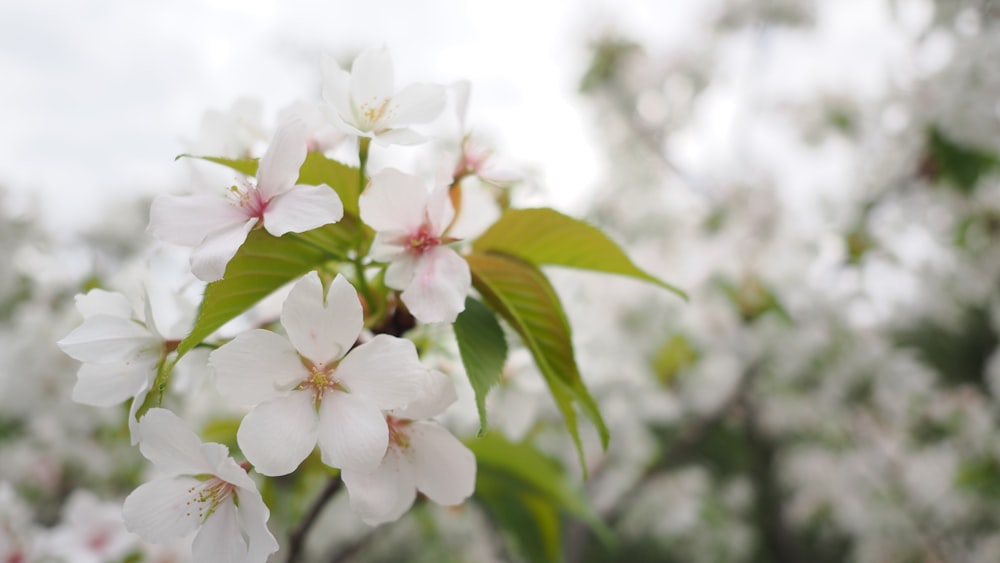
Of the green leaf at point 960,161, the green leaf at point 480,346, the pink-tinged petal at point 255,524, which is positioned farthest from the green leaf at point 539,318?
the green leaf at point 960,161

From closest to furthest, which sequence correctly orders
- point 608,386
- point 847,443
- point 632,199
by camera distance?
point 608,386 < point 847,443 < point 632,199

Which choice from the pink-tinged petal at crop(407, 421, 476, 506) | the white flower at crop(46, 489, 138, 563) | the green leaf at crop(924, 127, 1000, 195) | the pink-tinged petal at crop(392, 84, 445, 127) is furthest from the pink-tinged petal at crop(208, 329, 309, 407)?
the green leaf at crop(924, 127, 1000, 195)

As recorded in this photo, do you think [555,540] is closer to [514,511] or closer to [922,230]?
[514,511]

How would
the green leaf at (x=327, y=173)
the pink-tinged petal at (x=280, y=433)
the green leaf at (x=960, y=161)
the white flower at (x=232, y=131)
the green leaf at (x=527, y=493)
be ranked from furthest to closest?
the green leaf at (x=960, y=161) < the green leaf at (x=527, y=493) < the white flower at (x=232, y=131) < the green leaf at (x=327, y=173) < the pink-tinged petal at (x=280, y=433)

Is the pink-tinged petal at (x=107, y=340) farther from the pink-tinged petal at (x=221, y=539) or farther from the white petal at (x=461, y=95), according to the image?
the white petal at (x=461, y=95)

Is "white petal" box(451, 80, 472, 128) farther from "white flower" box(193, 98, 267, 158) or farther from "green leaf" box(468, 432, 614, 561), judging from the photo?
"green leaf" box(468, 432, 614, 561)

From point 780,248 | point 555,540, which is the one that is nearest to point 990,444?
point 780,248

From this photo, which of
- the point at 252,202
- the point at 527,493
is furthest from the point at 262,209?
the point at 527,493
